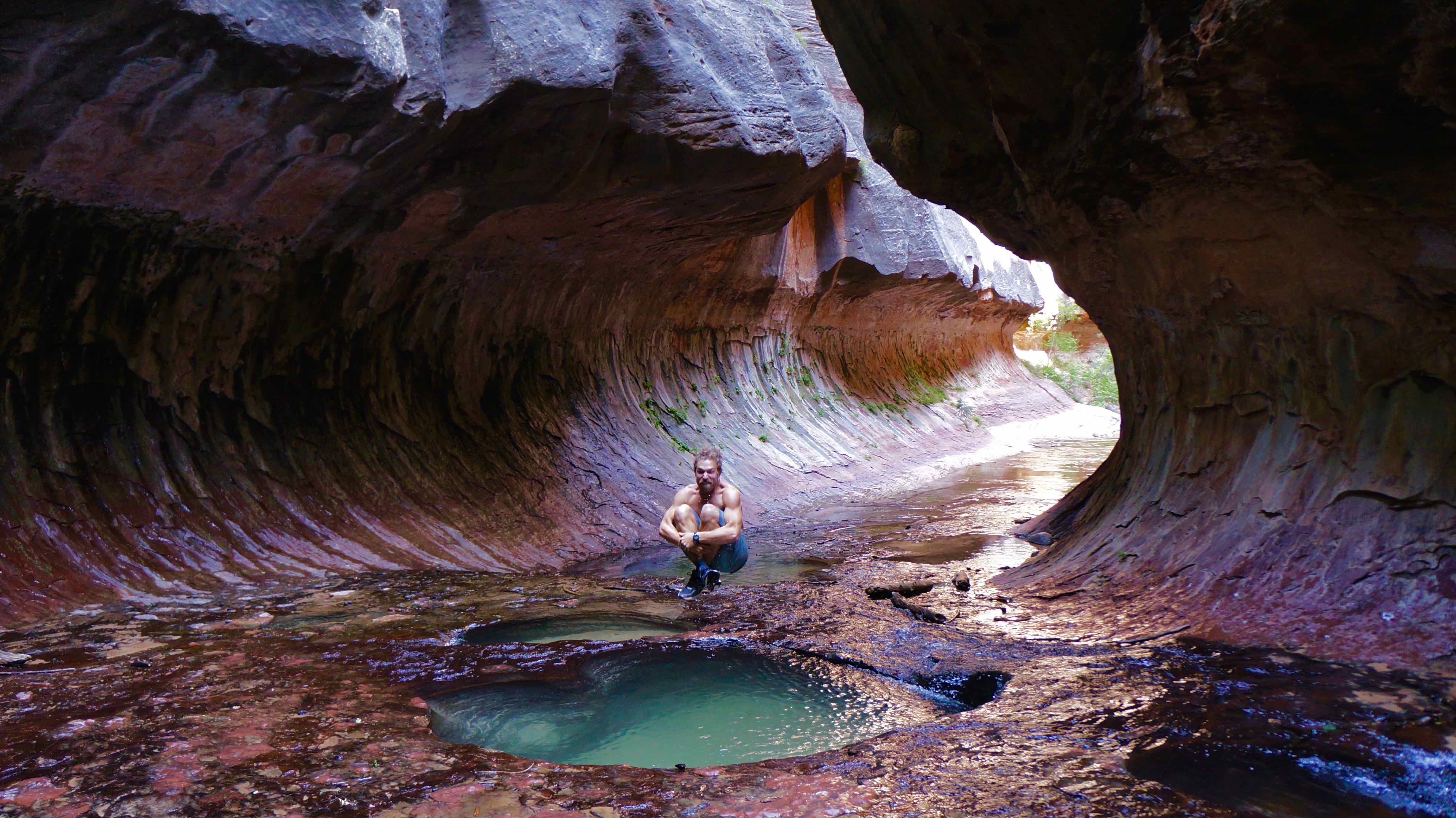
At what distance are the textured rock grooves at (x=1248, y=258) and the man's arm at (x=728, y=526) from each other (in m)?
1.88

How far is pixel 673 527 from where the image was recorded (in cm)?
628

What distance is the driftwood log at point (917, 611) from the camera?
466 cm

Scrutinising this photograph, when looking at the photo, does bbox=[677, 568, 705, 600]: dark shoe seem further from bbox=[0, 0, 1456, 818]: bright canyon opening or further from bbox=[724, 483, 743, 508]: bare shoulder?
bbox=[724, 483, 743, 508]: bare shoulder

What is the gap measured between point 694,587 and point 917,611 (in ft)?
4.95

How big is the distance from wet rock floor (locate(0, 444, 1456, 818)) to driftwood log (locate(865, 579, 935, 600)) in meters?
0.36

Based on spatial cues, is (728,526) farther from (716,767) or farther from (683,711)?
(716,767)

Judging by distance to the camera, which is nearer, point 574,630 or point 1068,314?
point 574,630

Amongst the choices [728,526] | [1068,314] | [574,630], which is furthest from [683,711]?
[1068,314]

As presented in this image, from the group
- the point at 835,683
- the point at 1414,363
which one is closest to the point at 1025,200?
the point at 1414,363

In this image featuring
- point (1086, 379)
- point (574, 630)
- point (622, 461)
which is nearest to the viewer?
point (574, 630)

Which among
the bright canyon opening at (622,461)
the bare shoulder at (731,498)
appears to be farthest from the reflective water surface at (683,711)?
the bare shoulder at (731,498)

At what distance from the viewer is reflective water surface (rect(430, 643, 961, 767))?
3.05m

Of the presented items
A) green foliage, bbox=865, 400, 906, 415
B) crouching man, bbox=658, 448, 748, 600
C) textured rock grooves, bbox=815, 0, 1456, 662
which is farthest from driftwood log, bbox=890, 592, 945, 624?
green foliage, bbox=865, 400, 906, 415

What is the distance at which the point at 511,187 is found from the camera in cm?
662
